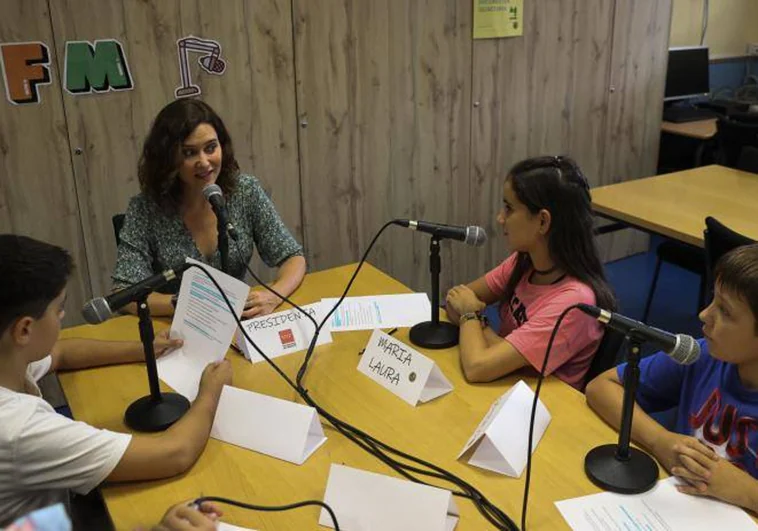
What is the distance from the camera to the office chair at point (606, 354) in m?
1.61

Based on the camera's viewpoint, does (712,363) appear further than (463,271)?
No

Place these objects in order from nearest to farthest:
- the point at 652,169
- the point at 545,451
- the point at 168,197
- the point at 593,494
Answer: the point at 593,494 < the point at 545,451 < the point at 168,197 < the point at 652,169

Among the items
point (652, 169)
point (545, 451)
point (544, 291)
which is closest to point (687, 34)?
point (652, 169)

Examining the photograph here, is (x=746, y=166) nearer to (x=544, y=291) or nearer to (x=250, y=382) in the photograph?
(x=544, y=291)

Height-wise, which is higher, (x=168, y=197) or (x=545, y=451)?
(x=168, y=197)

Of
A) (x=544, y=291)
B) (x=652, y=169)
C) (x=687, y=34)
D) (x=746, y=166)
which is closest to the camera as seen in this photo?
(x=544, y=291)

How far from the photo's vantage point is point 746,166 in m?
3.36

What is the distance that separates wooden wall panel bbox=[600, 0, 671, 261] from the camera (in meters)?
3.79

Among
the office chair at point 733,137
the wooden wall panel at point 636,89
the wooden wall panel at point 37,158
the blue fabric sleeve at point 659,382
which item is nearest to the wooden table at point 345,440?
the blue fabric sleeve at point 659,382

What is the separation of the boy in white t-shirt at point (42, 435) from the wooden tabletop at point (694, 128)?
3.93 meters

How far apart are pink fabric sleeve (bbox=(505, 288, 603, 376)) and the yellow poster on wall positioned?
205cm

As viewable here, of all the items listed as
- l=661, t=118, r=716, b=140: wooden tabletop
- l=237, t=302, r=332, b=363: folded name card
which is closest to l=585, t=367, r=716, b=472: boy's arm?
l=237, t=302, r=332, b=363: folded name card

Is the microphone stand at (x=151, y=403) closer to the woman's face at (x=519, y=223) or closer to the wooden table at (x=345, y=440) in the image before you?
the wooden table at (x=345, y=440)

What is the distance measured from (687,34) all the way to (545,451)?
455 cm
